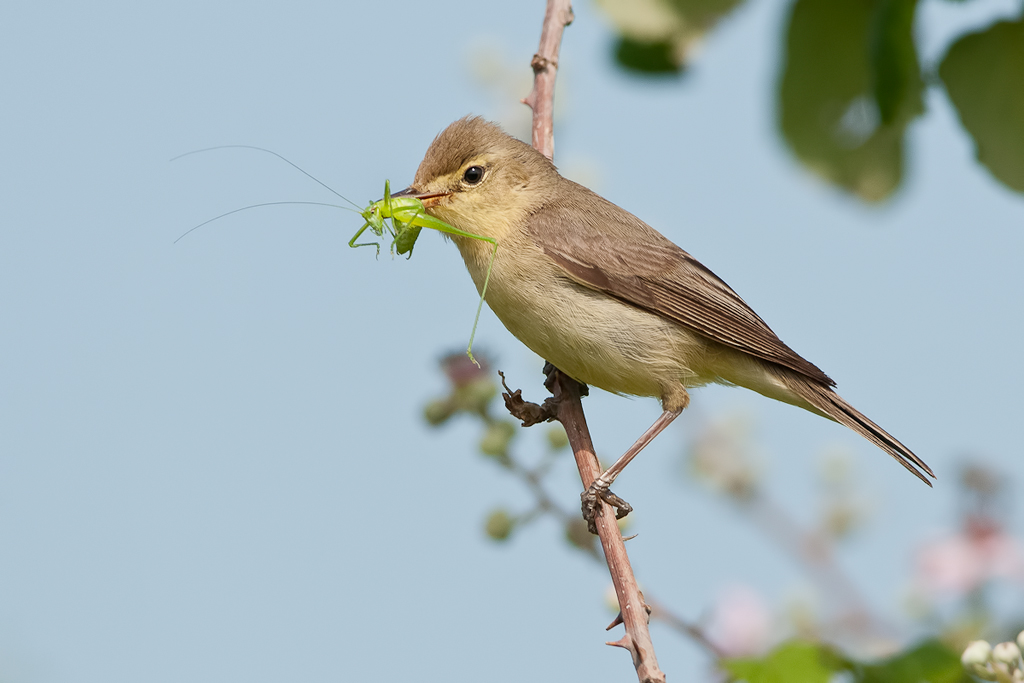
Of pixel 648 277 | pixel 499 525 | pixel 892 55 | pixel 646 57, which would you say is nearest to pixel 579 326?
pixel 648 277

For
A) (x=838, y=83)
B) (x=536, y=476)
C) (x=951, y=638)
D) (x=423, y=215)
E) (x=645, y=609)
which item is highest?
(x=423, y=215)

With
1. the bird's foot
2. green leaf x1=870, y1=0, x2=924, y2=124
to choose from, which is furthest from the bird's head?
green leaf x1=870, y1=0, x2=924, y2=124

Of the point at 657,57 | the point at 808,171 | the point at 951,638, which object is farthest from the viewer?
the point at 657,57

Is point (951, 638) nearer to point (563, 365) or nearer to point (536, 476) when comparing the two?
point (536, 476)

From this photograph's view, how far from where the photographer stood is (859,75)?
3.04m

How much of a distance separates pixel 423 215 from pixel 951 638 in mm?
2834

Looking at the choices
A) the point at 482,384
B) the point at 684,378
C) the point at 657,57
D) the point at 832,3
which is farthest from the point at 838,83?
the point at 684,378

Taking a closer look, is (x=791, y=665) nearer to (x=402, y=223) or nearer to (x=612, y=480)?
(x=612, y=480)

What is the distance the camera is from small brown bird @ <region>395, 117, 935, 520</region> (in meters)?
4.48

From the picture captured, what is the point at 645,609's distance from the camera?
3105mm

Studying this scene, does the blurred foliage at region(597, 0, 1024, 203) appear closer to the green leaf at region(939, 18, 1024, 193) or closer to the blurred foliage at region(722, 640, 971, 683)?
the green leaf at region(939, 18, 1024, 193)

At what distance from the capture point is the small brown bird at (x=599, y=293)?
448 centimetres

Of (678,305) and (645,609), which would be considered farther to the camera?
(678,305)

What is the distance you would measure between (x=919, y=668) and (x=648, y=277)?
294 centimetres
